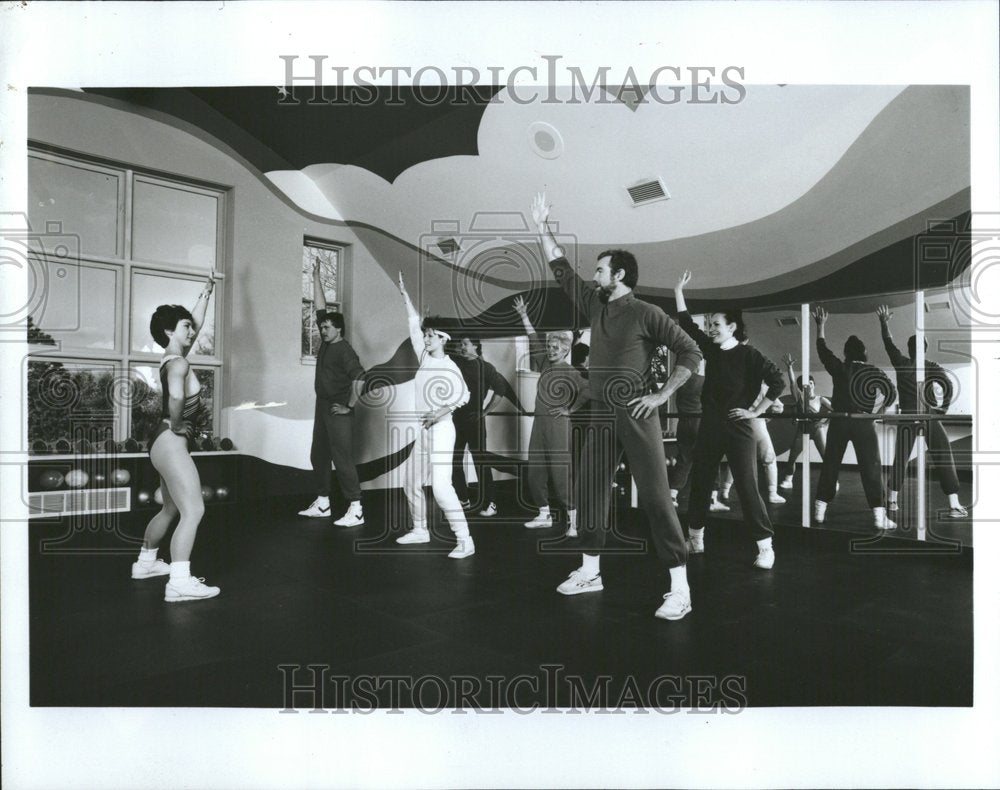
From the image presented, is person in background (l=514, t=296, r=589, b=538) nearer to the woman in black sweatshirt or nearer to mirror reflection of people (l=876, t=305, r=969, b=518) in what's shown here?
the woman in black sweatshirt

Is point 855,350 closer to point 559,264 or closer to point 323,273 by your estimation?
point 559,264

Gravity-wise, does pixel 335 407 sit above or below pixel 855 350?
below

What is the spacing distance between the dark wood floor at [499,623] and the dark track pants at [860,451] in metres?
0.29

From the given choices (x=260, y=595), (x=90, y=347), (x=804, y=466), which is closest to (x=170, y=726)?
(x=260, y=595)

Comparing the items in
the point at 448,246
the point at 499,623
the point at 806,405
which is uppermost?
the point at 448,246

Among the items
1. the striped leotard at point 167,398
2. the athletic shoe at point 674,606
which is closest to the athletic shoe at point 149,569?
the striped leotard at point 167,398

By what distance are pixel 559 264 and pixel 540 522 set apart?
43.4 inches

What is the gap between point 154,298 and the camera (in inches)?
87.6

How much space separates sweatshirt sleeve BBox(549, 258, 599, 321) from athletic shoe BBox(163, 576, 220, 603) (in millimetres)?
1958

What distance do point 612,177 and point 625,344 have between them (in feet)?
2.32

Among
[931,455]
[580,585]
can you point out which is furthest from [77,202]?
[931,455]

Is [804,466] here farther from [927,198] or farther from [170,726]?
[170,726]

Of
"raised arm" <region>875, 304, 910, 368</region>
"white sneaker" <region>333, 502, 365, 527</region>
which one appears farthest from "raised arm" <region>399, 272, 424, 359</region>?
"raised arm" <region>875, 304, 910, 368</region>

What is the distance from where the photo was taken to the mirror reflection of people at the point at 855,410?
2.33 m
